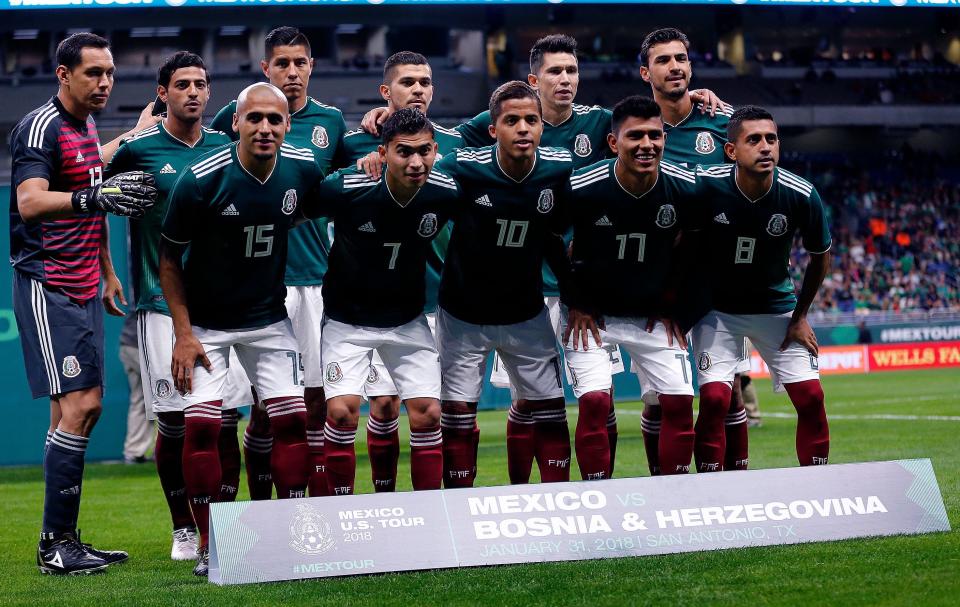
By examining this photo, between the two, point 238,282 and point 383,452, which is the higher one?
point 238,282

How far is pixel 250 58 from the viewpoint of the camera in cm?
3600

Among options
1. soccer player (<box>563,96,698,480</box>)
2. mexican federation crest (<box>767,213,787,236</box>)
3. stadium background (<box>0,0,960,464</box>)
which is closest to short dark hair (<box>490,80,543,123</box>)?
soccer player (<box>563,96,698,480</box>)

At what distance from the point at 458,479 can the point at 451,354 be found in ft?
2.29

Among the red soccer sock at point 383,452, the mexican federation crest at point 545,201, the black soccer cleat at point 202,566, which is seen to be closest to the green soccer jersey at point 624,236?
the mexican federation crest at point 545,201

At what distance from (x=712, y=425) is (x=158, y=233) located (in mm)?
3169

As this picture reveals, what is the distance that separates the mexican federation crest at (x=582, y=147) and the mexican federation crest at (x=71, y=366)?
9.73ft

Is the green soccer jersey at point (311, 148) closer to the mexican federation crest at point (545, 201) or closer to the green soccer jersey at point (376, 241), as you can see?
the green soccer jersey at point (376, 241)

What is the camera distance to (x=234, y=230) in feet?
18.8

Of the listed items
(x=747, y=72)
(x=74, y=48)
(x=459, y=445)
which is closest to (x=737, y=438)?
(x=459, y=445)

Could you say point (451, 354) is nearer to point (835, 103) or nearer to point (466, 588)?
point (466, 588)

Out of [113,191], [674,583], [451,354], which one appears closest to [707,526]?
[674,583]

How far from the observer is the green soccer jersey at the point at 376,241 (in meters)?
6.00

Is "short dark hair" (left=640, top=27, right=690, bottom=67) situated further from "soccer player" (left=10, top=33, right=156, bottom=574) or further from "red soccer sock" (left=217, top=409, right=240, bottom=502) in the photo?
"red soccer sock" (left=217, top=409, right=240, bottom=502)

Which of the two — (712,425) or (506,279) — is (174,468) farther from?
(712,425)
